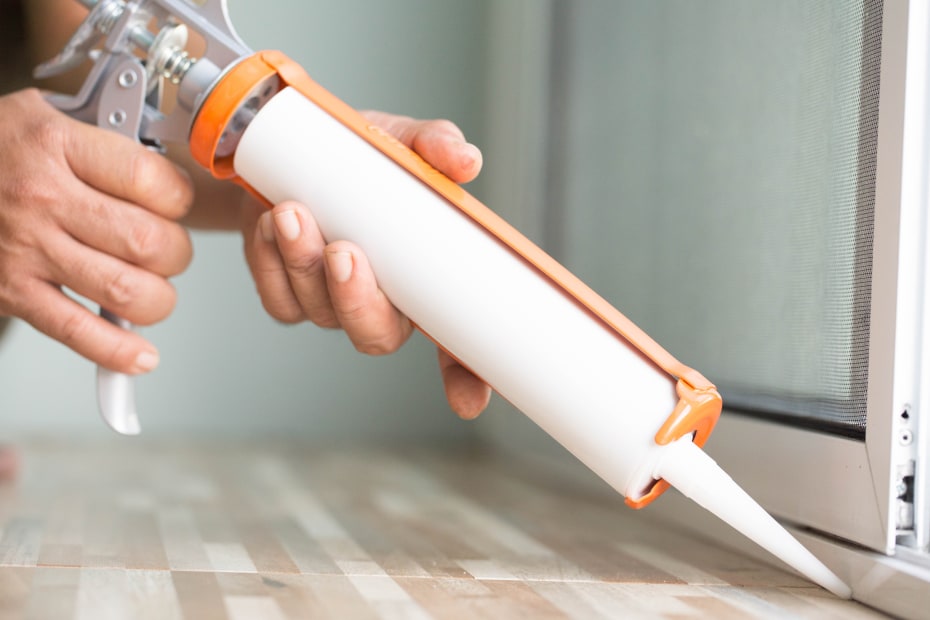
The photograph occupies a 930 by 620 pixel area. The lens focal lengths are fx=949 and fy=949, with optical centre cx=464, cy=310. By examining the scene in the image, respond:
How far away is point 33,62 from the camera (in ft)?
3.25

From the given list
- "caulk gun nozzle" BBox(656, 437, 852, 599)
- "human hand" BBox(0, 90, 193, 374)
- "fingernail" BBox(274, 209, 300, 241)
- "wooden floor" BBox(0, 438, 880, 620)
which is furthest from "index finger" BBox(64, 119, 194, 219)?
"caulk gun nozzle" BBox(656, 437, 852, 599)

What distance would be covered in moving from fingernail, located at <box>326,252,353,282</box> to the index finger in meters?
0.14

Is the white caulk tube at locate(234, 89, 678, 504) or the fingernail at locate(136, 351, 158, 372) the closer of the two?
the white caulk tube at locate(234, 89, 678, 504)

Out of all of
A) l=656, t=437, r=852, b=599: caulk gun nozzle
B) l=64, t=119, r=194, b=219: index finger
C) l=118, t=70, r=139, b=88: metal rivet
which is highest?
l=118, t=70, r=139, b=88: metal rivet

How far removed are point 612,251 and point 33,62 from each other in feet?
2.08

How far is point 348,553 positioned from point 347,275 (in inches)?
7.1

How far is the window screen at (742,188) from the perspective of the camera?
0.55 metres

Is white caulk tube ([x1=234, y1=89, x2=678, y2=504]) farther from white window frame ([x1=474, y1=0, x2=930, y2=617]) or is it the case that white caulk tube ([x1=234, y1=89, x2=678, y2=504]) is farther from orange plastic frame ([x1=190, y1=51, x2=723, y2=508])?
white window frame ([x1=474, y1=0, x2=930, y2=617])

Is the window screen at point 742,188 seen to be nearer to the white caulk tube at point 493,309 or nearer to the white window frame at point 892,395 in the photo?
the white window frame at point 892,395

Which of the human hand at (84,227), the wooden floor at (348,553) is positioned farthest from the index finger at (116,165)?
the wooden floor at (348,553)

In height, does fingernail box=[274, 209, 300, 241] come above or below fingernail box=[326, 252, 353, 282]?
above

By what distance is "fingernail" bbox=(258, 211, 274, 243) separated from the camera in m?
0.59

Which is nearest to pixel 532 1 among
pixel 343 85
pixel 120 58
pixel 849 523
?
pixel 343 85

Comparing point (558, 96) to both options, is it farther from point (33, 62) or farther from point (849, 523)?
point (849, 523)
